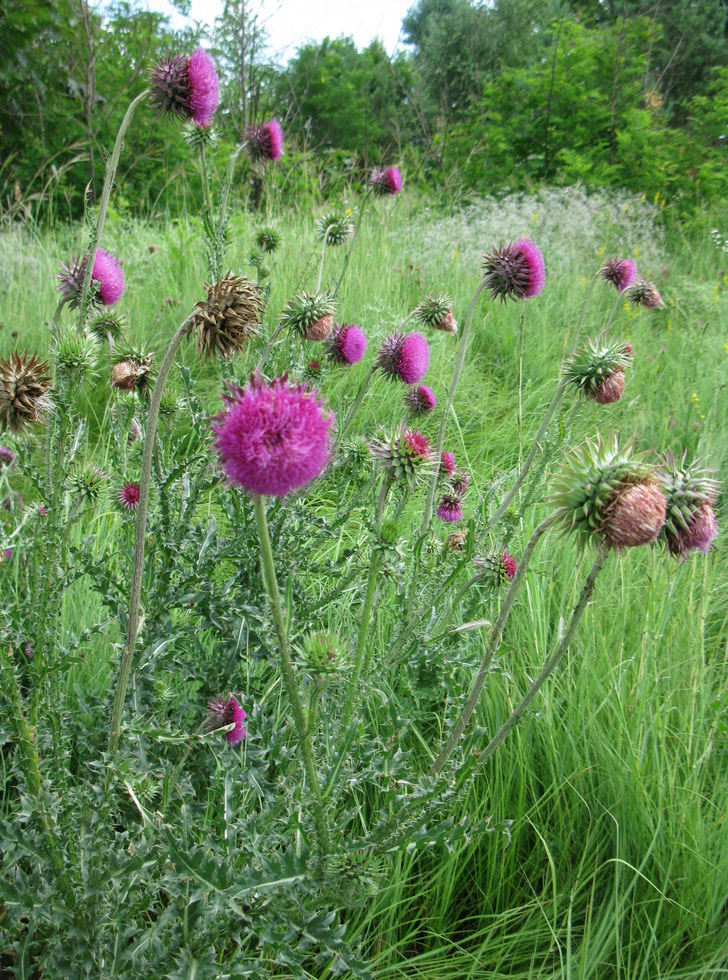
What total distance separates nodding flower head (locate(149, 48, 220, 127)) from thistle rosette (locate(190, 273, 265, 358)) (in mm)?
903

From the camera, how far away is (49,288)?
4.83 meters

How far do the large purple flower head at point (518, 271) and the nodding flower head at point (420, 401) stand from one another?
457 millimetres

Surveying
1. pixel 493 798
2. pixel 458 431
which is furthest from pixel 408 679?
pixel 458 431

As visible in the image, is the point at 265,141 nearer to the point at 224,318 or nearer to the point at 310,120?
the point at 224,318

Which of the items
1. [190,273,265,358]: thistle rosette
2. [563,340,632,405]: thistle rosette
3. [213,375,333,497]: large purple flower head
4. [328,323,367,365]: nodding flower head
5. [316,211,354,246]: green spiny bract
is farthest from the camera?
[316,211,354,246]: green spiny bract

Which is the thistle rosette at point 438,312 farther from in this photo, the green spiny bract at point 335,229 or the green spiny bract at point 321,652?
the green spiny bract at point 321,652

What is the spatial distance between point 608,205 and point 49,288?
20.4 feet

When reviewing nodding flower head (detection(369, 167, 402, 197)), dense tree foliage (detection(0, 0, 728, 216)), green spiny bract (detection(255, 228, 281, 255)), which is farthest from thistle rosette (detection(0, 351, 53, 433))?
dense tree foliage (detection(0, 0, 728, 216))

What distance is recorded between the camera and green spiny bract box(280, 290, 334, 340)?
213cm

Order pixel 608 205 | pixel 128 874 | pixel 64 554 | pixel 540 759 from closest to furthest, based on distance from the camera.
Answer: pixel 128 874, pixel 64 554, pixel 540 759, pixel 608 205

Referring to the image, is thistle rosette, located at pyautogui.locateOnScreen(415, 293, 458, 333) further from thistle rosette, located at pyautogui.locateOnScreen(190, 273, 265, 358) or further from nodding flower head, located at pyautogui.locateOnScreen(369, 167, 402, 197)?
thistle rosette, located at pyautogui.locateOnScreen(190, 273, 265, 358)

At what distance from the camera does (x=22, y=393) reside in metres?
1.44

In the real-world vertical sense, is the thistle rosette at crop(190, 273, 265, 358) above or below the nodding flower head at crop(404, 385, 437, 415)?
above

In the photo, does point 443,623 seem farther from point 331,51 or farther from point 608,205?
point 331,51
